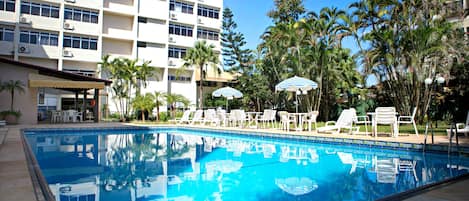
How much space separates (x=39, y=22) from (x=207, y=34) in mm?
15103

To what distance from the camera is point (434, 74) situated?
15.2 metres

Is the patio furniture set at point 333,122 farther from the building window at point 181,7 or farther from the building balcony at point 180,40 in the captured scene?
the building window at point 181,7

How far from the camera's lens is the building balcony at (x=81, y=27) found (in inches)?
1023

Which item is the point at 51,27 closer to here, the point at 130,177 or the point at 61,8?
the point at 61,8

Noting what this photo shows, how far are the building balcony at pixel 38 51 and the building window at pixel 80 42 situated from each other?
3.32 ft

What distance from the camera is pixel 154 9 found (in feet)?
98.4

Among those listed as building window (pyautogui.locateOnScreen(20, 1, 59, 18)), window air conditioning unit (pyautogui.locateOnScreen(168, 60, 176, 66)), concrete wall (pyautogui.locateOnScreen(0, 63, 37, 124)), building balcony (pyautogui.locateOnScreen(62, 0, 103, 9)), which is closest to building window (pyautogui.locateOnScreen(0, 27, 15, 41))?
building window (pyautogui.locateOnScreen(20, 1, 59, 18))

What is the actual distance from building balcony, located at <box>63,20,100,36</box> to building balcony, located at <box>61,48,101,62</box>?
1.53m

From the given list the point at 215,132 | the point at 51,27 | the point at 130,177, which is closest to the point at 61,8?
the point at 51,27

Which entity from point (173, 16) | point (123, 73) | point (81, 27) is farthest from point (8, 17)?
point (173, 16)

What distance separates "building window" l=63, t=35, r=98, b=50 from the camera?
26.1m

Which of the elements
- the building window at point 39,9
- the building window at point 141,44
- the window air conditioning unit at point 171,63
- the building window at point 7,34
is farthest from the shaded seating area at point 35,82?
the window air conditioning unit at point 171,63

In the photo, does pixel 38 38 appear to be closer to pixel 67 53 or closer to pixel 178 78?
pixel 67 53

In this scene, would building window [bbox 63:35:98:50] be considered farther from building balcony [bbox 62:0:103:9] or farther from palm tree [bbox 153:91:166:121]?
palm tree [bbox 153:91:166:121]
